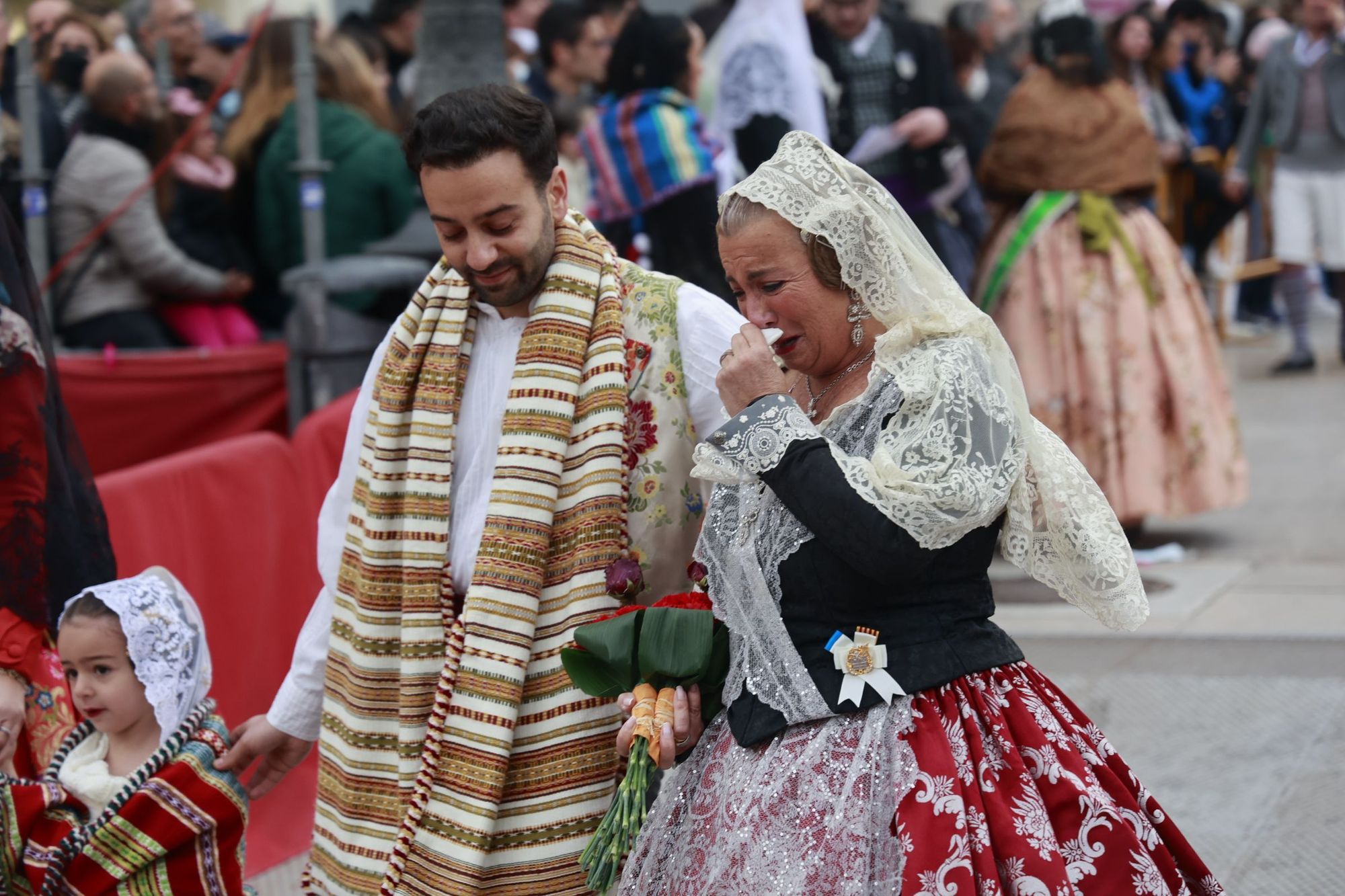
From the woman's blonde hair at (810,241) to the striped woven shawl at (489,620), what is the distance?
0.42 m

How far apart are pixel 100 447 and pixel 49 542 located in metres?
2.96

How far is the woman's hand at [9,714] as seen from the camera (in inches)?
123

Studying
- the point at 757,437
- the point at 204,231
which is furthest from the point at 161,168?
the point at 757,437

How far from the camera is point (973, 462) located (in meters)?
2.46

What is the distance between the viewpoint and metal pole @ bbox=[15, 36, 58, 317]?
6.21 meters

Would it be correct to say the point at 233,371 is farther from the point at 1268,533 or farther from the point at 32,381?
the point at 1268,533

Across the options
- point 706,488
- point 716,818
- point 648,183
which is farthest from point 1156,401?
point 716,818

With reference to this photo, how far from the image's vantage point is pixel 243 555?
187 inches

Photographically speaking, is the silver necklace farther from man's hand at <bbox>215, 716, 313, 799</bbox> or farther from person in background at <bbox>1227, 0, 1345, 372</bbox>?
person in background at <bbox>1227, 0, 1345, 372</bbox>

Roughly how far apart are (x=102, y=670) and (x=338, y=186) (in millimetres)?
4295

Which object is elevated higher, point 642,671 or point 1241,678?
point 642,671

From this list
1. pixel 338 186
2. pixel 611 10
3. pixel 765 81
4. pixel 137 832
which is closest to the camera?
pixel 137 832

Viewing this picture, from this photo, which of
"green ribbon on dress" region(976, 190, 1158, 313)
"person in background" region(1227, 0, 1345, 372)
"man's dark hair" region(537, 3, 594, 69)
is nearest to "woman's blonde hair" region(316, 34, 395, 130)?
"man's dark hair" region(537, 3, 594, 69)

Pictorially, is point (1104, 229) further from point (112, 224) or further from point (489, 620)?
point (489, 620)
